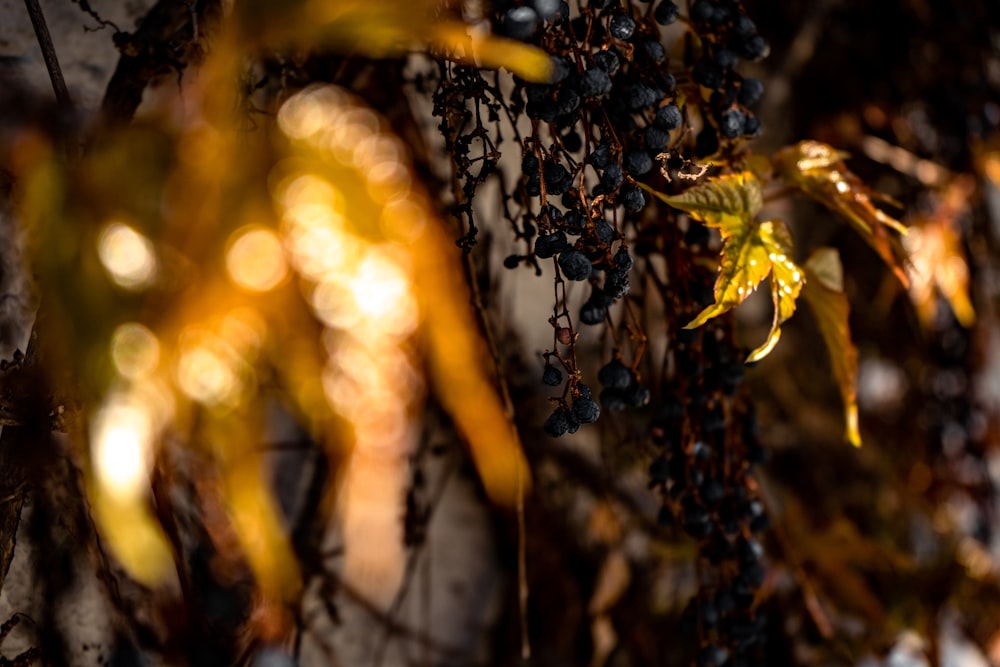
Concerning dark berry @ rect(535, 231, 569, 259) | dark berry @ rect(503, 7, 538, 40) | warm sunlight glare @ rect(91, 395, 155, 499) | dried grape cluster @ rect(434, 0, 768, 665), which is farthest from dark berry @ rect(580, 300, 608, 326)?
warm sunlight glare @ rect(91, 395, 155, 499)

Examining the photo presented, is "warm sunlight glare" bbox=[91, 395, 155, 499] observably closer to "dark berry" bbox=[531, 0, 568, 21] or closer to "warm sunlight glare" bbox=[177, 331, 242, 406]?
"warm sunlight glare" bbox=[177, 331, 242, 406]

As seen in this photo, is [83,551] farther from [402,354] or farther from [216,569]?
[402,354]

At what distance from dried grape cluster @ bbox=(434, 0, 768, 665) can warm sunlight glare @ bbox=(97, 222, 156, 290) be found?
0.32 meters

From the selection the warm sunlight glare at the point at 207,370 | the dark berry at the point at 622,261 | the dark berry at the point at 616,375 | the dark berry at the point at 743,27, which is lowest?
the warm sunlight glare at the point at 207,370

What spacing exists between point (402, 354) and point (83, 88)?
43 cm

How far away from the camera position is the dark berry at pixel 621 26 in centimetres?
57

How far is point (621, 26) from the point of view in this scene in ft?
1.87

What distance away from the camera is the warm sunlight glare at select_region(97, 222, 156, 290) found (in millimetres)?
774

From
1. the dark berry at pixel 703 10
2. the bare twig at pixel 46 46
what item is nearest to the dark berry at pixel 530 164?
the dark berry at pixel 703 10

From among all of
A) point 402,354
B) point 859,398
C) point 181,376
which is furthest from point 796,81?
point 181,376

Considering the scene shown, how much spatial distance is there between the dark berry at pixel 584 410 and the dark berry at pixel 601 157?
0.16 m

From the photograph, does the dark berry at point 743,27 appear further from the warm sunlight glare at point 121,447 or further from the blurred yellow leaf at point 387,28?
the warm sunlight glare at point 121,447

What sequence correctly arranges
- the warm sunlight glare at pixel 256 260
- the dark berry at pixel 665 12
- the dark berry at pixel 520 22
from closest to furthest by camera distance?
the dark berry at pixel 520 22
the dark berry at pixel 665 12
the warm sunlight glare at pixel 256 260

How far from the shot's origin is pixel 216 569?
2.68 feet
